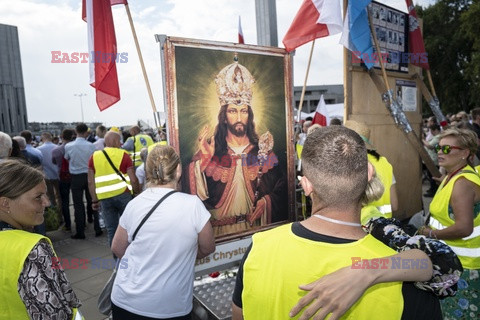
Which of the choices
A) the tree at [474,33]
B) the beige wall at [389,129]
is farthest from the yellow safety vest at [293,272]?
the tree at [474,33]

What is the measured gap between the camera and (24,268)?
146 centimetres

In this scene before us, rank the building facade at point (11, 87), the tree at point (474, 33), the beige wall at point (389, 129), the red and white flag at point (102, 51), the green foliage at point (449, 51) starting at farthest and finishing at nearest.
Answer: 1. the building facade at point (11, 87)
2. the green foliage at point (449, 51)
3. the tree at point (474, 33)
4. the beige wall at point (389, 129)
5. the red and white flag at point (102, 51)

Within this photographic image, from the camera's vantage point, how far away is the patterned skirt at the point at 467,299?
8.28 ft

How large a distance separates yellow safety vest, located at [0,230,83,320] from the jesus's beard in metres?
1.67

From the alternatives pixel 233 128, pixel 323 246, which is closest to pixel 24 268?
pixel 323 246

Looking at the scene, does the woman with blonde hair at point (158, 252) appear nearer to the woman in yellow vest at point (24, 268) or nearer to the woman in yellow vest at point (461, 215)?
the woman in yellow vest at point (24, 268)

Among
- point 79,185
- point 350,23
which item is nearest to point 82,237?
point 79,185

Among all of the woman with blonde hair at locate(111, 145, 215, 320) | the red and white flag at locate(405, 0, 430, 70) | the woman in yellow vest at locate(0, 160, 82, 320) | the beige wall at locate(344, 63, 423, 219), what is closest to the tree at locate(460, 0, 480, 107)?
the red and white flag at locate(405, 0, 430, 70)

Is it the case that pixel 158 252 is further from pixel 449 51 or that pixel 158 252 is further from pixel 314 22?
pixel 449 51

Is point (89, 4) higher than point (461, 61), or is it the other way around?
point (461, 61)

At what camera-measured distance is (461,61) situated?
28234 millimetres

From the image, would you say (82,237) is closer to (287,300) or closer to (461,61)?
(287,300)

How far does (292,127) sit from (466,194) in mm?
1502

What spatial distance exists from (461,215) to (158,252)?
2.07 m
